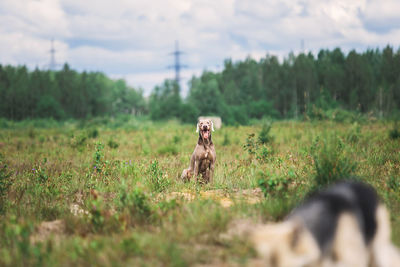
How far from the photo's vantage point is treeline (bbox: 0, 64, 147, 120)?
5312 centimetres

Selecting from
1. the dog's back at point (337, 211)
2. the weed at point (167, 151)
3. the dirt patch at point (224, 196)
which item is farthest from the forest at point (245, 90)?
the dog's back at point (337, 211)

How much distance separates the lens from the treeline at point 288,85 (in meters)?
45.7

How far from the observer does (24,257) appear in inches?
120

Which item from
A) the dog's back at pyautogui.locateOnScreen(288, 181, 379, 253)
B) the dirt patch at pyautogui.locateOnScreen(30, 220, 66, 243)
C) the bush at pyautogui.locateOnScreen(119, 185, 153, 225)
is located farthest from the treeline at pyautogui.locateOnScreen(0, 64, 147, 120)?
the dog's back at pyautogui.locateOnScreen(288, 181, 379, 253)

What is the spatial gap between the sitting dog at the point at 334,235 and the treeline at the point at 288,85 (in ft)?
120

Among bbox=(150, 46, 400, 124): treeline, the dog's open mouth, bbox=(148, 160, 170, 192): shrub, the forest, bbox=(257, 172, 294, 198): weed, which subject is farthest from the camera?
the forest

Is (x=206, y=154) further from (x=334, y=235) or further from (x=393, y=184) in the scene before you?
(x=334, y=235)

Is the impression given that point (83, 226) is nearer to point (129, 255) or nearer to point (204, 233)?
point (129, 255)

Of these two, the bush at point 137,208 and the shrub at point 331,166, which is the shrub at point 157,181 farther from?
the shrub at point 331,166

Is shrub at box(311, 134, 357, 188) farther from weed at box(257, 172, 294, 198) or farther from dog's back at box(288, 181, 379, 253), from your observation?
dog's back at box(288, 181, 379, 253)

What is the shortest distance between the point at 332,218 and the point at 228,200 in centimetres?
288

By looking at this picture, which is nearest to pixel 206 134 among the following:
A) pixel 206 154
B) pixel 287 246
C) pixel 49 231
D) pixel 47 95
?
pixel 206 154

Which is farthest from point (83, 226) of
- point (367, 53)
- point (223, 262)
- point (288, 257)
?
point (367, 53)

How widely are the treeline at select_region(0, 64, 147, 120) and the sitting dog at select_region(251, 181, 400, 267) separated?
A: 41190 millimetres
